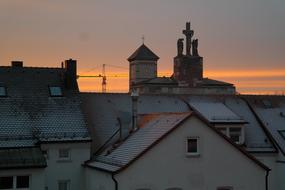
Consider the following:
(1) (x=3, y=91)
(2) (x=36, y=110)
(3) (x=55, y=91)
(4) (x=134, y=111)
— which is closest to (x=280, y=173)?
(4) (x=134, y=111)

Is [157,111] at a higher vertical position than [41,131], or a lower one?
higher

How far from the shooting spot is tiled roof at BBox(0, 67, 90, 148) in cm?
3991

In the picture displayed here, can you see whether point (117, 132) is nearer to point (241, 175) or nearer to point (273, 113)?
point (241, 175)

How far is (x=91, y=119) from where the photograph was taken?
43.9 meters

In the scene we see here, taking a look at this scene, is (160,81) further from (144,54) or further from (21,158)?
(21,158)

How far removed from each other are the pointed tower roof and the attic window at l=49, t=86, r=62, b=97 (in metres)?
83.6

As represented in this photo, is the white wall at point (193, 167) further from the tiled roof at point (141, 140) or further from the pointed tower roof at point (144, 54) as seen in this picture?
the pointed tower roof at point (144, 54)

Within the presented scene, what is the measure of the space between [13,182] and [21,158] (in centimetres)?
163

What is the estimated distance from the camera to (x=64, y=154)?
4034cm

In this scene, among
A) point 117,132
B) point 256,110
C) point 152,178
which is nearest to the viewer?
point 152,178

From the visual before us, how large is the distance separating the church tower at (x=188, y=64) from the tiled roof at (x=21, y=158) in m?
75.5

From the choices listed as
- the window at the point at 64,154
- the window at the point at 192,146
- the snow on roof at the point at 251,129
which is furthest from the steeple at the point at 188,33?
the window at the point at 192,146

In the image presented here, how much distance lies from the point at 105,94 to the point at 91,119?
11.9ft

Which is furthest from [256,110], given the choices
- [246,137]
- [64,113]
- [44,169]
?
[44,169]
